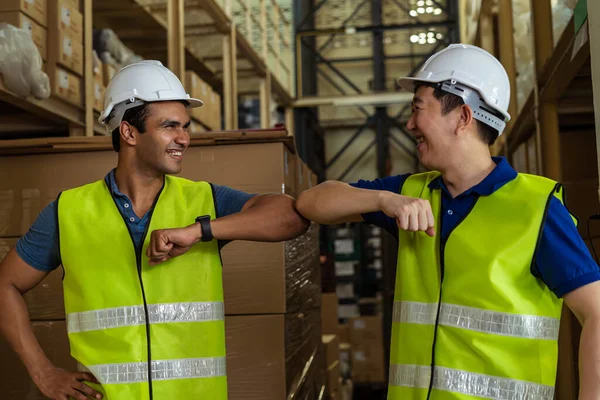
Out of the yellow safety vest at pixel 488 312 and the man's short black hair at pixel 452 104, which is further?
the man's short black hair at pixel 452 104

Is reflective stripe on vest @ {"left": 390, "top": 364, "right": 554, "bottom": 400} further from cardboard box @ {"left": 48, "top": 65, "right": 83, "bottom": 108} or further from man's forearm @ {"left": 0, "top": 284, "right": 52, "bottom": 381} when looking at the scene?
cardboard box @ {"left": 48, "top": 65, "right": 83, "bottom": 108}

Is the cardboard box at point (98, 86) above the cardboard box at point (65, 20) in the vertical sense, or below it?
below

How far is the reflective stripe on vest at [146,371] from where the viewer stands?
7.63 feet

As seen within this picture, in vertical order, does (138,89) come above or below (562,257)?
above

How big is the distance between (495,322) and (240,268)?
59.0 inches

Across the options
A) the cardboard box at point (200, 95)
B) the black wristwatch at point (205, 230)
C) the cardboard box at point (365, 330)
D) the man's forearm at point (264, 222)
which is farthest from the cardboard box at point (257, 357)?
the cardboard box at point (365, 330)

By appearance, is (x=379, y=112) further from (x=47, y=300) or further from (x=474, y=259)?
(x=474, y=259)

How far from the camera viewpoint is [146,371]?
7.65 feet

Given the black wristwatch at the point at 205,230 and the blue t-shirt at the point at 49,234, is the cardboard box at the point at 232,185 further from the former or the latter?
the black wristwatch at the point at 205,230

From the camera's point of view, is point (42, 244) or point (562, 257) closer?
point (562, 257)

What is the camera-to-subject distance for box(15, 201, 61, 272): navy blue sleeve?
8.05 ft

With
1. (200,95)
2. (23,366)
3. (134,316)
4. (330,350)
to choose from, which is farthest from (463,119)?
(200,95)

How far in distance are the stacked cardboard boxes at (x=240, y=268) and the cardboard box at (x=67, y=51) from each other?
141 cm

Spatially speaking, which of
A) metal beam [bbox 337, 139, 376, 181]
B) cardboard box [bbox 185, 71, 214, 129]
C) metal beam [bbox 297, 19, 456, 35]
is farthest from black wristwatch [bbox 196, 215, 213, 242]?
metal beam [bbox 337, 139, 376, 181]
